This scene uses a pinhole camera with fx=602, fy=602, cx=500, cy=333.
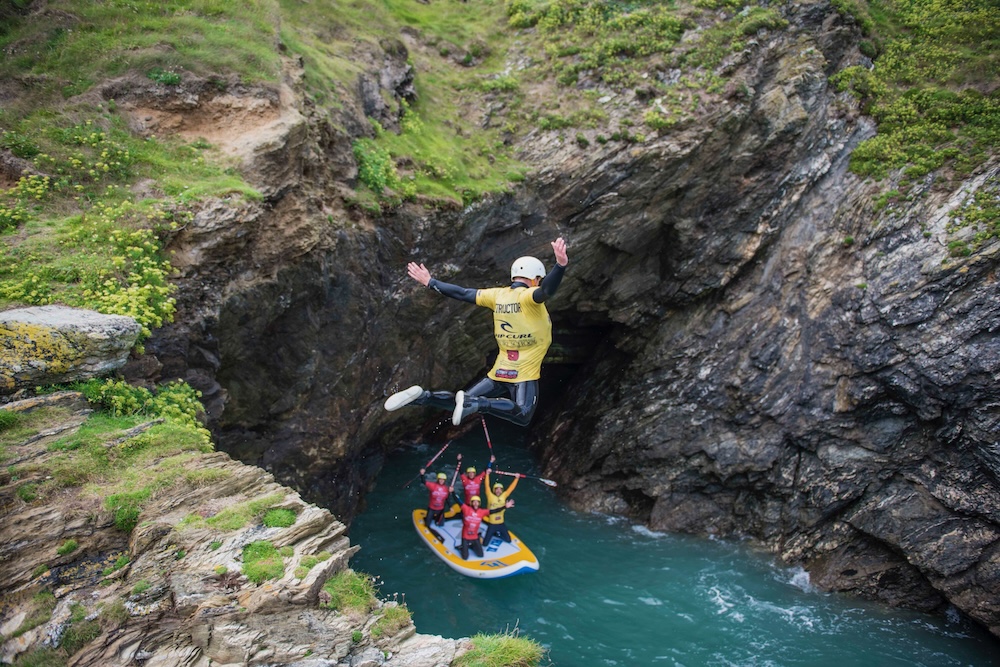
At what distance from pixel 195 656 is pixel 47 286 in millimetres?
5500

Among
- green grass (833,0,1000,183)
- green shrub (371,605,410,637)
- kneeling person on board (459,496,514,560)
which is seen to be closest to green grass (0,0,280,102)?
green shrub (371,605,410,637)

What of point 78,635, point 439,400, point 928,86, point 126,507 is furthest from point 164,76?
point 928,86

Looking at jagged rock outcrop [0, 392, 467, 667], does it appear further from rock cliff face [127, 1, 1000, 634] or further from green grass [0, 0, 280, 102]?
green grass [0, 0, 280, 102]

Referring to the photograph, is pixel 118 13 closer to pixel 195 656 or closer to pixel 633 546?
pixel 195 656

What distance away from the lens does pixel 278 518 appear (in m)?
6.36

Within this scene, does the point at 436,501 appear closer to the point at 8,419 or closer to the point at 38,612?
the point at 8,419

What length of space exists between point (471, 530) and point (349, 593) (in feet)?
28.7

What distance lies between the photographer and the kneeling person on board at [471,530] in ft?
47.1

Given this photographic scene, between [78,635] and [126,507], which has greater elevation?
[126,507]

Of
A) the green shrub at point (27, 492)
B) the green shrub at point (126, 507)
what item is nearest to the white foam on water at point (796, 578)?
the green shrub at point (126, 507)

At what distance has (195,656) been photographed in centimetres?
523

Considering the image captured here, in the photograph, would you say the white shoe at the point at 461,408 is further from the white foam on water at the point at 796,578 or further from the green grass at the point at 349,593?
the white foam on water at the point at 796,578

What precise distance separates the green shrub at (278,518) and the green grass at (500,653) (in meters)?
2.25

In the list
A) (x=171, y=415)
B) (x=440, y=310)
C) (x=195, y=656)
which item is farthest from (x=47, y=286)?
(x=440, y=310)
